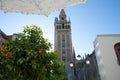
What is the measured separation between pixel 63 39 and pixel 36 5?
90.4m

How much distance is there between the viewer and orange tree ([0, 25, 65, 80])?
568 cm

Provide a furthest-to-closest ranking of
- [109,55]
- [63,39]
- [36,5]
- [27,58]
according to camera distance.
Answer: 1. [63,39]
2. [109,55]
3. [27,58]
4. [36,5]

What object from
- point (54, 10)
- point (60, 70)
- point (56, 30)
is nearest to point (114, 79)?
point (60, 70)

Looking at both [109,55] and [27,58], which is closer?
[27,58]

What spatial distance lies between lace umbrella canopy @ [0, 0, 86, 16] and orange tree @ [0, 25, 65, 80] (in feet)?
9.15

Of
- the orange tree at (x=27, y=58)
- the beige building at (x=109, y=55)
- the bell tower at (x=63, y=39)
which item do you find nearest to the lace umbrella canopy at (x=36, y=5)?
the orange tree at (x=27, y=58)

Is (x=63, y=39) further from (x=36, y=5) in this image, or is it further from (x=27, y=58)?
(x=36, y=5)

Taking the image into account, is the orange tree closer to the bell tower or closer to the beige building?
the beige building

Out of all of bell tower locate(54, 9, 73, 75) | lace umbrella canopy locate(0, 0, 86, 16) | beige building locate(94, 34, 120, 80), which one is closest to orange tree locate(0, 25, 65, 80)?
lace umbrella canopy locate(0, 0, 86, 16)

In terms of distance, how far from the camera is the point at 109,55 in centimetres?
1883

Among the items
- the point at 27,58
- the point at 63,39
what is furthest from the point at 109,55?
the point at 63,39

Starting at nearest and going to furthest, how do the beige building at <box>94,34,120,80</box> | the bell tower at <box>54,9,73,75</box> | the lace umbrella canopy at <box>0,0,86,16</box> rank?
1. the lace umbrella canopy at <box>0,0,86,16</box>
2. the beige building at <box>94,34,120,80</box>
3. the bell tower at <box>54,9,73,75</box>

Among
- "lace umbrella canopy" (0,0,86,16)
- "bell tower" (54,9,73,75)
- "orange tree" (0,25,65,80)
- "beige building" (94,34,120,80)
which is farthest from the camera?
"bell tower" (54,9,73,75)

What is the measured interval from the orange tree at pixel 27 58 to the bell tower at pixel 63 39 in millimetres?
79559
